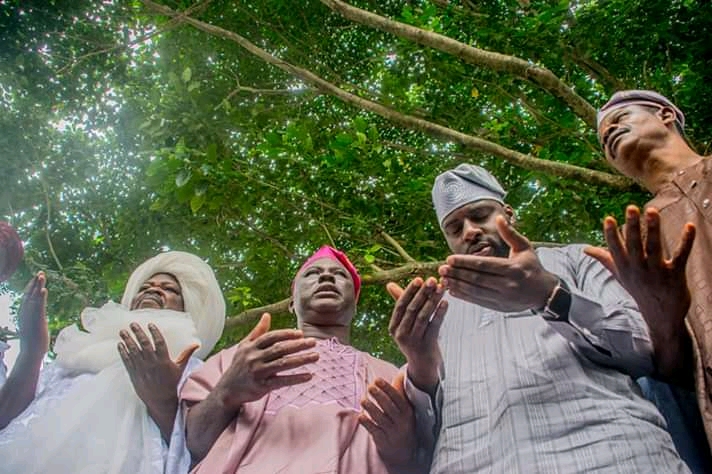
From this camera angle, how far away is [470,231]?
2434mm

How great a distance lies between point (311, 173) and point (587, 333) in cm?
350

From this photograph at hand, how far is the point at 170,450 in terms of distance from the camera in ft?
7.51

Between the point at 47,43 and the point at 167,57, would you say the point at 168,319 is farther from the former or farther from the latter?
the point at 167,57

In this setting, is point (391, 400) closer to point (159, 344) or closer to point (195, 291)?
point (159, 344)

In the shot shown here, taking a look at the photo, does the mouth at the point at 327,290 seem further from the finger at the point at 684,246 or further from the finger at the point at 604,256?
the finger at the point at 684,246

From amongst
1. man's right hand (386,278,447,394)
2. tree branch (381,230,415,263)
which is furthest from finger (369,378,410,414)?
tree branch (381,230,415,263)

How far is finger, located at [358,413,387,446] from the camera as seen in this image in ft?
6.82

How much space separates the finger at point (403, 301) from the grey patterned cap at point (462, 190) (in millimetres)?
743

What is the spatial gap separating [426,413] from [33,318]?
5.39 ft

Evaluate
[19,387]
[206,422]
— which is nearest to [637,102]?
[206,422]

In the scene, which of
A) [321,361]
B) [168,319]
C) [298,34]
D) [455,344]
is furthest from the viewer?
[298,34]

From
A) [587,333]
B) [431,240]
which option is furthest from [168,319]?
[431,240]

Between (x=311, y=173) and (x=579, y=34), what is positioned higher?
(x=579, y=34)

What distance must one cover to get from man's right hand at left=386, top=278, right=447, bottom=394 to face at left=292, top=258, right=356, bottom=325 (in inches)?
37.9
